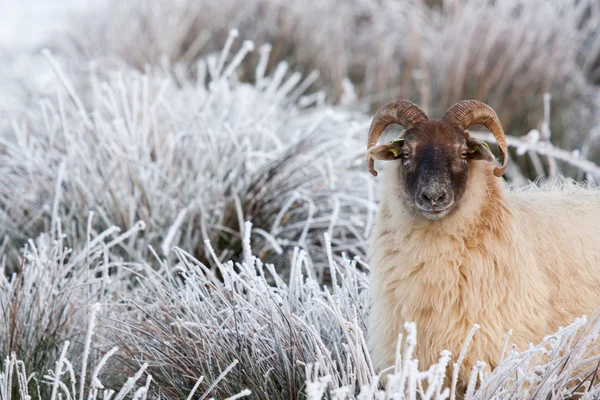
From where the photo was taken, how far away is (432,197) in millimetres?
2873

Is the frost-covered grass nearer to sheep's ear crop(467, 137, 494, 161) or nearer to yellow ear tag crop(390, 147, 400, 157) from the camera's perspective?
yellow ear tag crop(390, 147, 400, 157)

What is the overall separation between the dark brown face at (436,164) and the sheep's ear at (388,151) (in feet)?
0.15

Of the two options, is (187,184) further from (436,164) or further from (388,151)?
(436,164)

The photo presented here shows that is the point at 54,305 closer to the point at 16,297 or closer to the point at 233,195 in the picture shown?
the point at 16,297

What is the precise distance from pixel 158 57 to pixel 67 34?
1.57 m

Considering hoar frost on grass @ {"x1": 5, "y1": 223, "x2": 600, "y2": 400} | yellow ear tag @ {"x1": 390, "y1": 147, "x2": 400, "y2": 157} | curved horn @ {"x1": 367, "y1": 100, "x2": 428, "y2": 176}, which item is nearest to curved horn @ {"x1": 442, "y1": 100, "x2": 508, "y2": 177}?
curved horn @ {"x1": 367, "y1": 100, "x2": 428, "y2": 176}

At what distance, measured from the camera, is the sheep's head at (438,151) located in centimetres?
290

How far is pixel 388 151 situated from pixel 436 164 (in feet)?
0.94

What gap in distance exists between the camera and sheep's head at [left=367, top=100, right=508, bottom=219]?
9.52 ft

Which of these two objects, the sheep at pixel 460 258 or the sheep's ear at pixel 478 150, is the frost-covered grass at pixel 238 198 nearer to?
the sheep at pixel 460 258

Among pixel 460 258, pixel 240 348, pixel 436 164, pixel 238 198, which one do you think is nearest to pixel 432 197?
pixel 436 164

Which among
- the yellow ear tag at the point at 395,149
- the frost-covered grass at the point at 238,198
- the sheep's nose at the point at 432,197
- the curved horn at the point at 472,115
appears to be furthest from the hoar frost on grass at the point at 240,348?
the curved horn at the point at 472,115

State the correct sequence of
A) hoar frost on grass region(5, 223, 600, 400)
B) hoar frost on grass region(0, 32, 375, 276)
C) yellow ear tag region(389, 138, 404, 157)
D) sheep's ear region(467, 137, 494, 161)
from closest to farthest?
hoar frost on grass region(5, 223, 600, 400)
sheep's ear region(467, 137, 494, 161)
yellow ear tag region(389, 138, 404, 157)
hoar frost on grass region(0, 32, 375, 276)

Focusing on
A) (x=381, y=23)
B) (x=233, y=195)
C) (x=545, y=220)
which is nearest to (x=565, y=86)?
(x=381, y=23)
